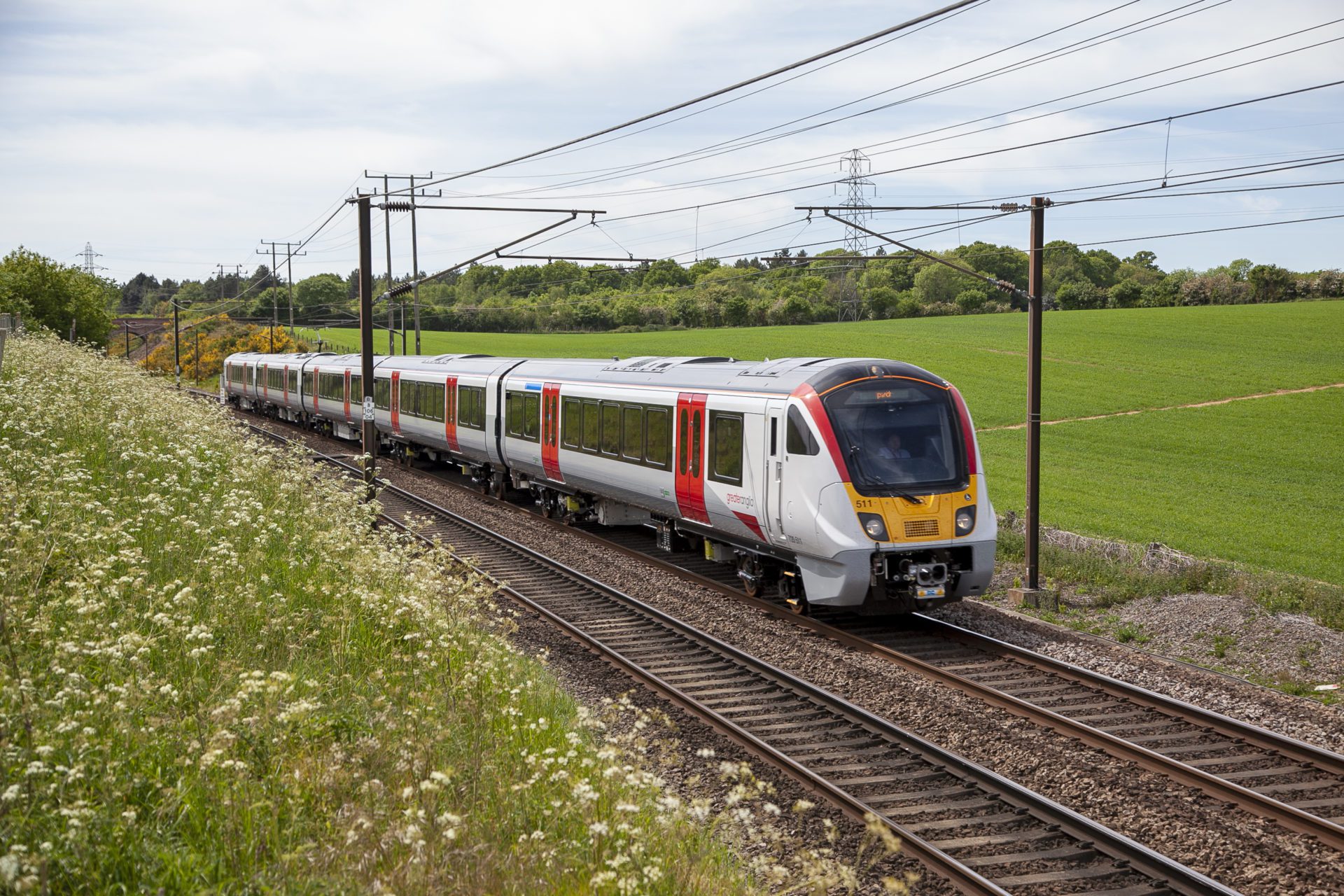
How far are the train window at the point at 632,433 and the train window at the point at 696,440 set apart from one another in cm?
169

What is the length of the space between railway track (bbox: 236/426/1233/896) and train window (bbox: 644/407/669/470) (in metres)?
2.71

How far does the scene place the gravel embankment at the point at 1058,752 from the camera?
6812 mm

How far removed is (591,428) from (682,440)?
144 inches

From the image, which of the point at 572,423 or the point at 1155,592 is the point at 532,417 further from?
the point at 1155,592

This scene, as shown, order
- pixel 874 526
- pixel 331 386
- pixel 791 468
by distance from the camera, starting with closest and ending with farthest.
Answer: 1. pixel 874 526
2. pixel 791 468
3. pixel 331 386

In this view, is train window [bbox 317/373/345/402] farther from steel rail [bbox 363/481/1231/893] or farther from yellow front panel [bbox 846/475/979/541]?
yellow front panel [bbox 846/475/979/541]

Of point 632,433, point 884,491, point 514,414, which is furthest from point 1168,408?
point 884,491

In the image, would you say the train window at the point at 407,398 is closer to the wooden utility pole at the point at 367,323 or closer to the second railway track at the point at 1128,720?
the wooden utility pole at the point at 367,323

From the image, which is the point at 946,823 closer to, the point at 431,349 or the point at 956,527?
the point at 956,527

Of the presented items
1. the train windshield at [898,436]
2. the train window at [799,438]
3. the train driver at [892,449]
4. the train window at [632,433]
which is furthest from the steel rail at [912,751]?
the train window at [632,433]

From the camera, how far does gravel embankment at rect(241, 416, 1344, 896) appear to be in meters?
6.81

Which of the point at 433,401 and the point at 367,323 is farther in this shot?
the point at 433,401

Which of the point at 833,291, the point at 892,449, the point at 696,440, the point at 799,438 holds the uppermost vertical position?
the point at 833,291

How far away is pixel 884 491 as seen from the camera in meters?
12.0
